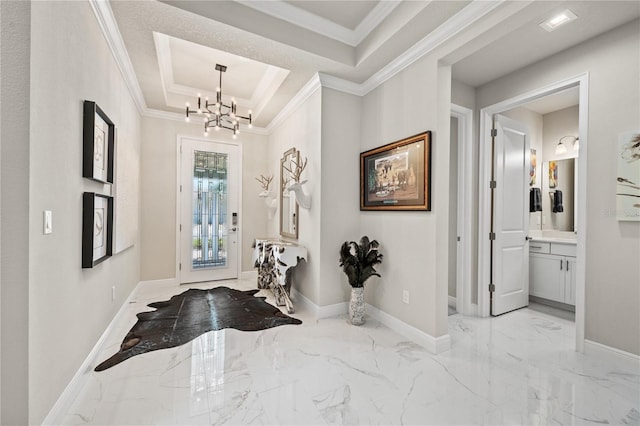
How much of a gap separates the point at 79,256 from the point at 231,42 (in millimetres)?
2112

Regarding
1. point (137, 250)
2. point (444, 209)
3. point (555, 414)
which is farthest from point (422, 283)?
point (137, 250)

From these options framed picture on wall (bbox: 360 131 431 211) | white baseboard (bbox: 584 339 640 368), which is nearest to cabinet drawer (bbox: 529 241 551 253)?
white baseboard (bbox: 584 339 640 368)

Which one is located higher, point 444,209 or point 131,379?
point 444,209

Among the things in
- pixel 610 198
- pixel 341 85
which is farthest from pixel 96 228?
pixel 610 198

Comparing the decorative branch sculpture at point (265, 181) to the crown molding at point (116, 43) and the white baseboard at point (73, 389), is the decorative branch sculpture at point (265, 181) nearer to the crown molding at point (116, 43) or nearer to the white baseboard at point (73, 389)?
the crown molding at point (116, 43)

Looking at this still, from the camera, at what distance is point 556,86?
270cm

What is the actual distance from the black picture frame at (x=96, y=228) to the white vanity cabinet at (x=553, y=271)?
4911 millimetres

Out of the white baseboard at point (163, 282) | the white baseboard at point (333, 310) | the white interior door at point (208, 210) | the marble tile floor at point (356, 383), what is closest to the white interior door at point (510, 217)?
the marble tile floor at point (356, 383)

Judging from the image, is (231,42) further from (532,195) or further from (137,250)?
(532,195)

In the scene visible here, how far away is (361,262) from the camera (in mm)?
2961

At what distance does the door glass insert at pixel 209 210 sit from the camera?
181 inches

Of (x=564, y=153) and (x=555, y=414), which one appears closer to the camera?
(x=555, y=414)

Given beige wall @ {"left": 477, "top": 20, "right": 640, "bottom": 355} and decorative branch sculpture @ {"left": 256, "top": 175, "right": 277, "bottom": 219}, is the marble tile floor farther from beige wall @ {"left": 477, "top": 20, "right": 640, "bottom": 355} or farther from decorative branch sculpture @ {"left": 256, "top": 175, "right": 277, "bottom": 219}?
decorative branch sculpture @ {"left": 256, "top": 175, "right": 277, "bottom": 219}

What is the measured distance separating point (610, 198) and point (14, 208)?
3.92 m
